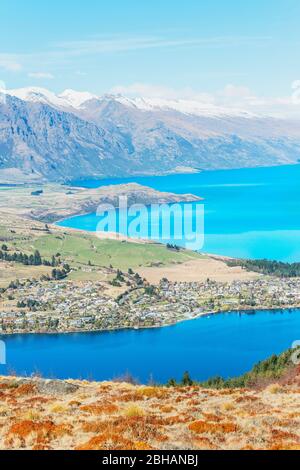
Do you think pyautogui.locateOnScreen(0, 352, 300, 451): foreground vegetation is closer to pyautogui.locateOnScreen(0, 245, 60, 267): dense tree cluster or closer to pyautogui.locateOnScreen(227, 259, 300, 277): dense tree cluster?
pyautogui.locateOnScreen(227, 259, 300, 277): dense tree cluster

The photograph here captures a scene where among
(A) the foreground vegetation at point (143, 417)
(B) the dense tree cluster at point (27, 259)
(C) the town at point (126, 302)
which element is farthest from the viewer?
(B) the dense tree cluster at point (27, 259)

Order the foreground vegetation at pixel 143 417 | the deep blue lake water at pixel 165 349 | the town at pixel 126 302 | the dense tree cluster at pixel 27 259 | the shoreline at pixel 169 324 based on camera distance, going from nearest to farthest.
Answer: the foreground vegetation at pixel 143 417, the deep blue lake water at pixel 165 349, the shoreline at pixel 169 324, the town at pixel 126 302, the dense tree cluster at pixel 27 259

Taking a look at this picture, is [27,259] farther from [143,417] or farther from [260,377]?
[143,417]

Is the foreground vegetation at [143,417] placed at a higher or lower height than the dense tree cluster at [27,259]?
higher

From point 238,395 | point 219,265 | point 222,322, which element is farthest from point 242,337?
point 238,395

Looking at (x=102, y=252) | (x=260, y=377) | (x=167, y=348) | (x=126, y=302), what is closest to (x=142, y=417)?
(x=260, y=377)

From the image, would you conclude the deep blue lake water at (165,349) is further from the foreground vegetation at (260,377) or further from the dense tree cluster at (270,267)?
the foreground vegetation at (260,377)

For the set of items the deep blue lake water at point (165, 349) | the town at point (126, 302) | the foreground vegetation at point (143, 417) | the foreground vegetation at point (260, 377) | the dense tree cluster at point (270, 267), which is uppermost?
the foreground vegetation at point (143, 417)

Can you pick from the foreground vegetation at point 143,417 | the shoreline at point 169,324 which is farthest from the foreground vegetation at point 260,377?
the shoreline at point 169,324
